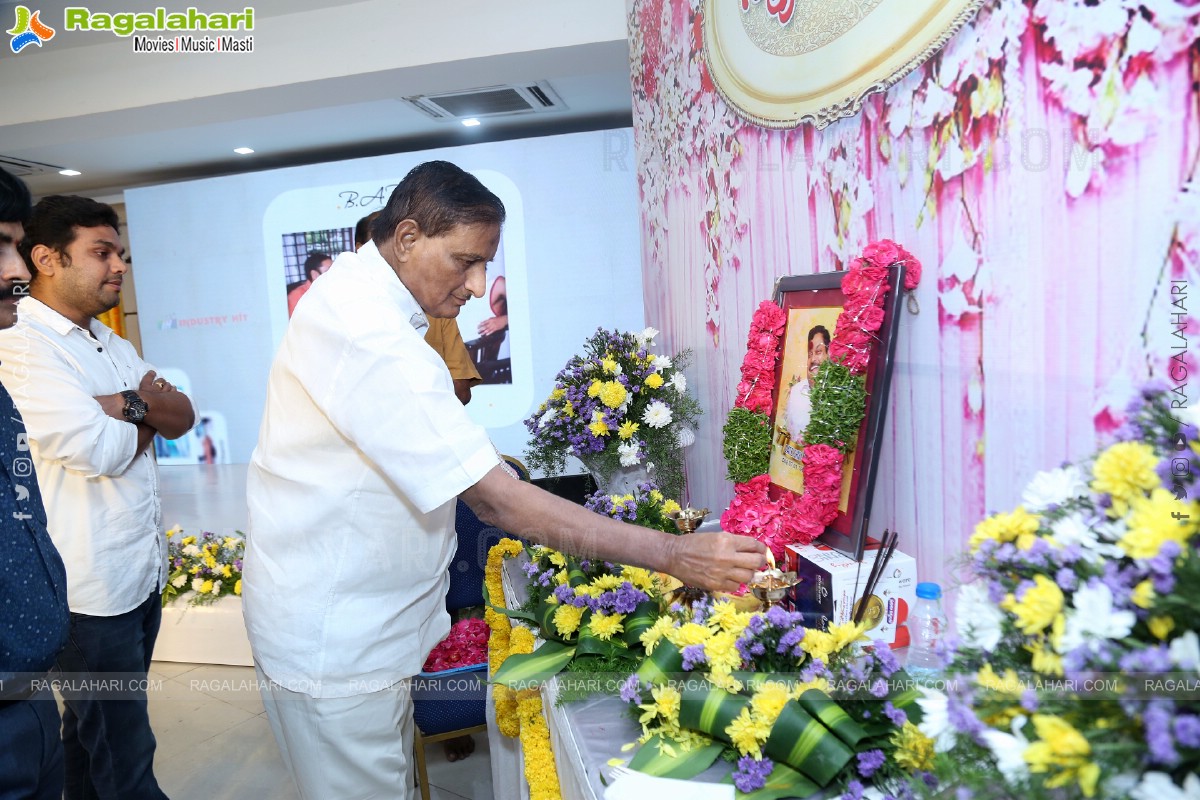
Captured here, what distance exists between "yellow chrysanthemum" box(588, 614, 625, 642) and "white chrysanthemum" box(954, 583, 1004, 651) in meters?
0.77

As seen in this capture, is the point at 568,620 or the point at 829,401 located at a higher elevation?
the point at 829,401

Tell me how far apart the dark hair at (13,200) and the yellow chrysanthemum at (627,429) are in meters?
1.43

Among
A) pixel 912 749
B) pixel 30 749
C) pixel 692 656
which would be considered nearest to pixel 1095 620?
pixel 912 749

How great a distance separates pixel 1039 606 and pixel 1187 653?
10cm

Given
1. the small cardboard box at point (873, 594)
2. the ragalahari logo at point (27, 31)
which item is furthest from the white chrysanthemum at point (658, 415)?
the ragalahari logo at point (27, 31)

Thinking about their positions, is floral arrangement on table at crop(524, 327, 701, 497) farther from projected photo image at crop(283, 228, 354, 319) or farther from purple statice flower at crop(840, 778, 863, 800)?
projected photo image at crop(283, 228, 354, 319)

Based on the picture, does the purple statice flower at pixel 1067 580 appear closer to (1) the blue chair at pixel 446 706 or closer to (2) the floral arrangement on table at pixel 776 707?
(2) the floral arrangement on table at pixel 776 707

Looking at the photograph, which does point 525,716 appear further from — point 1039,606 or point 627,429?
point 1039,606

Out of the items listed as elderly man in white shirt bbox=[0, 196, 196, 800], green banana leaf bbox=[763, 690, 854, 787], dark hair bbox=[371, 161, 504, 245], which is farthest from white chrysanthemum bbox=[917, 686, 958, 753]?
elderly man in white shirt bbox=[0, 196, 196, 800]

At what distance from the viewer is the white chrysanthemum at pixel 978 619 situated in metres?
0.62

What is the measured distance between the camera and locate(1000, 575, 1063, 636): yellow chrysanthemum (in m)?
0.56

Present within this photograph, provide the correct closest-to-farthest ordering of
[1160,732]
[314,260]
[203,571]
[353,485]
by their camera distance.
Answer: [1160,732], [353,485], [203,571], [314,260]

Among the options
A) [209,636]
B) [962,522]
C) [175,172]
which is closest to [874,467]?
[962,522]

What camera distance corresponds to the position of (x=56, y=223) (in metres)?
2.07
